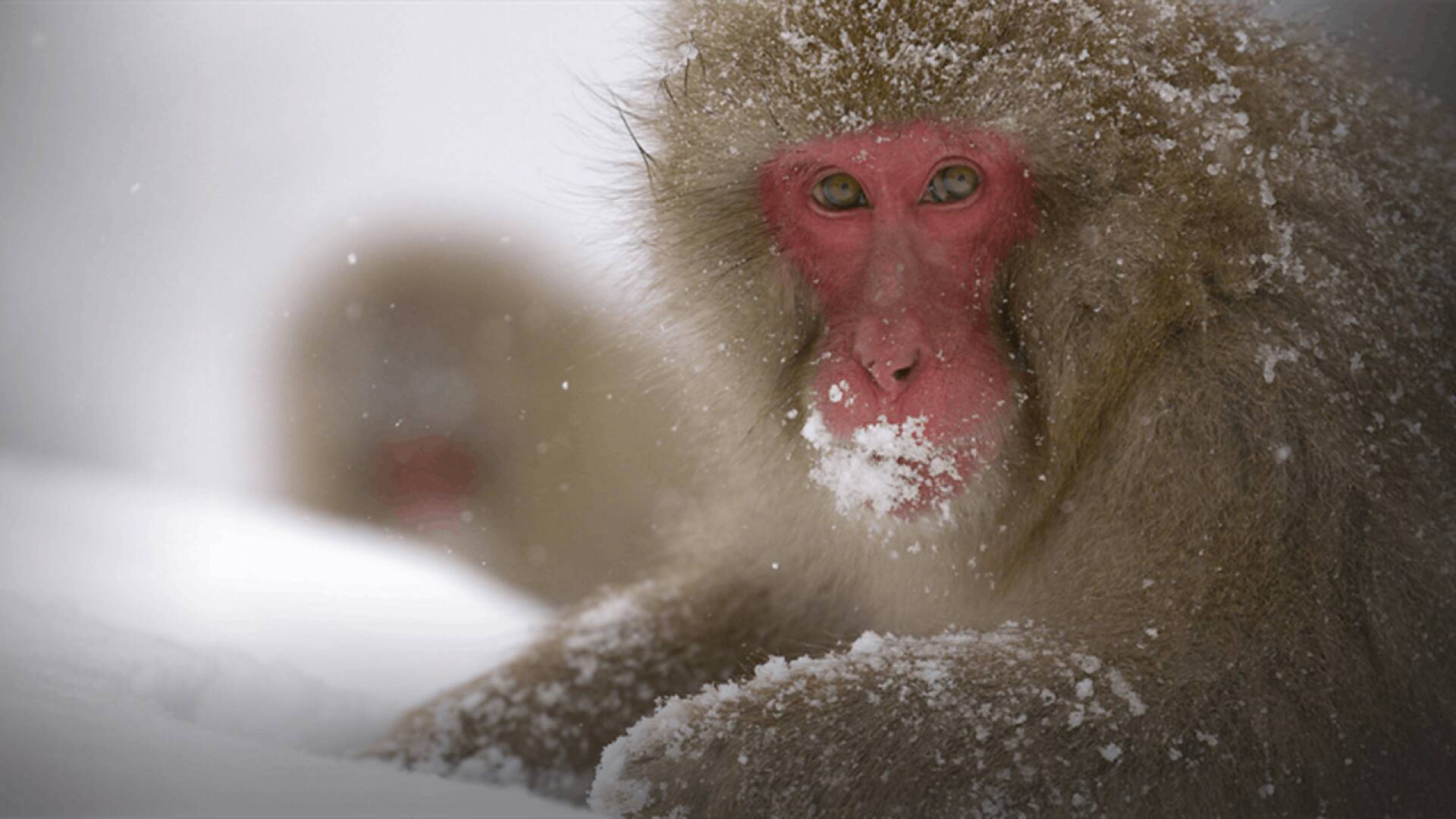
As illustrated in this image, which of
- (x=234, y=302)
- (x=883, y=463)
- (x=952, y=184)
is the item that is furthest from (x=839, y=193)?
(x=234, y=302)

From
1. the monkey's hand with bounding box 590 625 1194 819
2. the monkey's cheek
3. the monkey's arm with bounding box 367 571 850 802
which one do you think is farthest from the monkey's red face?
the monkey's cheek

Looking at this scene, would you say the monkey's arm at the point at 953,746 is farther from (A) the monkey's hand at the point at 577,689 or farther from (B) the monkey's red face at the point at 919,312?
(A) the monkey's hand at the point at 577,689

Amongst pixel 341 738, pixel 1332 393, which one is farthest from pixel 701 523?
pixel 1332 393

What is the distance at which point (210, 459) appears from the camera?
637 cm

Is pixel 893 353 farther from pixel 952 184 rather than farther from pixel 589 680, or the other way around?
pixel 589 680

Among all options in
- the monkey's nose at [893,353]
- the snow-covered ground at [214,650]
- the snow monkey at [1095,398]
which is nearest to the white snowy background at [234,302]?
the snow-covered ground at [214,650]

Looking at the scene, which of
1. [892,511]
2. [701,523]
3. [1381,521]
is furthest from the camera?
[701,523]

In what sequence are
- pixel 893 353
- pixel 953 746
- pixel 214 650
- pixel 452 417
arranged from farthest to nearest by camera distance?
pixel 452 417, pixel 214 650, pixel 893 353, pixel 953 746

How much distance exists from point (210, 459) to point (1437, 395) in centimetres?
607

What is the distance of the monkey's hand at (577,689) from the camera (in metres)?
2.76

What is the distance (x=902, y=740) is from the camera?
174 centimetres

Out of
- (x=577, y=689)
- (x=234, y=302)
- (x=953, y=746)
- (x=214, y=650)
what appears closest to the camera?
(x=953, y=746)

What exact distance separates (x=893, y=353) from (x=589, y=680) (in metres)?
1.42

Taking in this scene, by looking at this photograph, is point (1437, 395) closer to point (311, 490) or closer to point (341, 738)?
point (341, 738)
